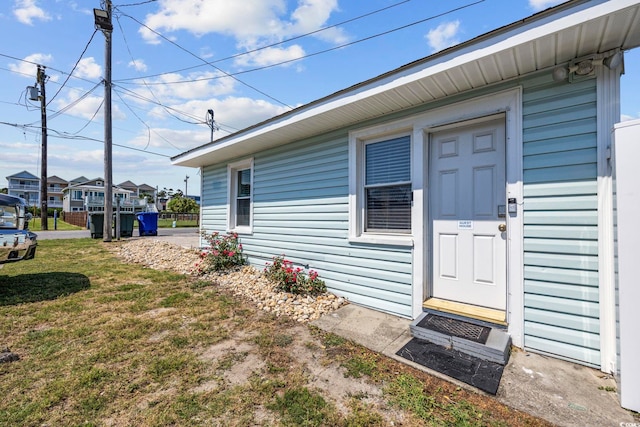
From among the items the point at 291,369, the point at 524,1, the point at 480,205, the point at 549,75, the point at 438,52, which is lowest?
the point at 291,369

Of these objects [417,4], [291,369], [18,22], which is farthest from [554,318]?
[18,22]

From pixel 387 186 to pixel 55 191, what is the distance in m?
69.6

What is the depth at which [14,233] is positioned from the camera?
161 inches

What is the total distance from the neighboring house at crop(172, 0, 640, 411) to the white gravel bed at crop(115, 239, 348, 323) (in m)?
0.48

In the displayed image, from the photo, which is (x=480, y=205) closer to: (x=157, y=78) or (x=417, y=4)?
(x=417, y=4)

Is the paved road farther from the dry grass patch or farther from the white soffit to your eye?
the white soffit

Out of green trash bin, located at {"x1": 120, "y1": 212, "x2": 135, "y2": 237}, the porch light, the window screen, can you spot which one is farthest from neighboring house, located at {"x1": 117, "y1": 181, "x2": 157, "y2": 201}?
the porch light

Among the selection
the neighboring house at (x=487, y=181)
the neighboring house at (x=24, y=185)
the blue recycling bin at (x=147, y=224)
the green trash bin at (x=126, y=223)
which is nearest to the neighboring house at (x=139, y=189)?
the neighboring house at (x=24, y=185)

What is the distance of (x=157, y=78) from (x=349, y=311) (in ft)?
41.3

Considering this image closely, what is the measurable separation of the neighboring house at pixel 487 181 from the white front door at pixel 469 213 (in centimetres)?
1

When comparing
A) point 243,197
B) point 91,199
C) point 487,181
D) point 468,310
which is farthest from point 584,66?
point 91,199

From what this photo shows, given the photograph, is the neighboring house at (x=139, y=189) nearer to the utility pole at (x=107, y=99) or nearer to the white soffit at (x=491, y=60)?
the utility pole at (x=107, y=99)

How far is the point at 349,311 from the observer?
141 inches

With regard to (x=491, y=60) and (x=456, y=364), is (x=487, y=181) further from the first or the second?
(x=456, y=364)
